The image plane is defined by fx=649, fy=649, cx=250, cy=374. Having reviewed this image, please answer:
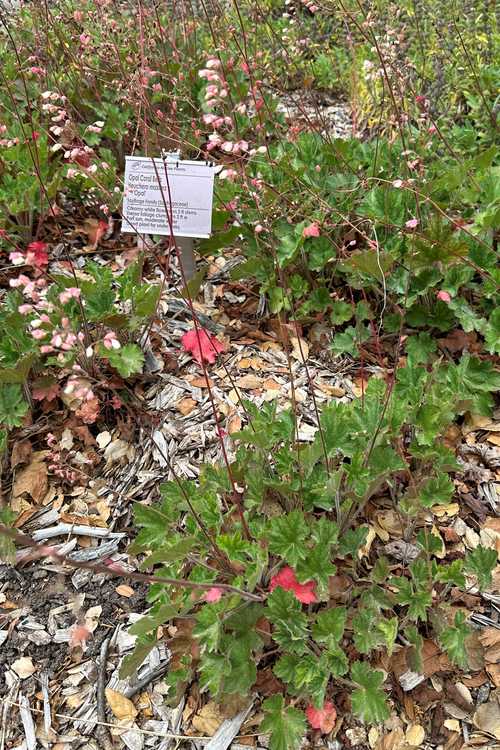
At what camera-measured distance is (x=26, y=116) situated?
143 inches

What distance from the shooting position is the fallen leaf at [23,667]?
180 centimetres

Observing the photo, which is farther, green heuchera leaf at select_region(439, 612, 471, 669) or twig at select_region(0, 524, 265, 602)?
green heuchera leaf at select_region(439, 612, 471, 669)

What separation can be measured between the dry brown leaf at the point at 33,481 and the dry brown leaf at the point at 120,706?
707mm

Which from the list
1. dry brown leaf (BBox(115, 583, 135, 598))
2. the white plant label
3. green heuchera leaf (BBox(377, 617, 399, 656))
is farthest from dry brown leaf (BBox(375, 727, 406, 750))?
the white plant label

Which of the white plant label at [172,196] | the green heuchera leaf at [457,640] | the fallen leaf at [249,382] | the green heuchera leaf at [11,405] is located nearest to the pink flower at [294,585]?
the green heuchera leaf at [457,640]

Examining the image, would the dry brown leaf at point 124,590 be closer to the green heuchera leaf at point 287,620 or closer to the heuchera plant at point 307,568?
the heuchera plant at point 307,568

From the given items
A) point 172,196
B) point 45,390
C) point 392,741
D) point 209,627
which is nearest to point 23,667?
point 209,627

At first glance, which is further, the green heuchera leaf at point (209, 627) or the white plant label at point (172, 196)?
the white plant label at point (172, 196)

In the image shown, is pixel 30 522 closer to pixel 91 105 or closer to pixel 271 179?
Answer: pixel 271 179

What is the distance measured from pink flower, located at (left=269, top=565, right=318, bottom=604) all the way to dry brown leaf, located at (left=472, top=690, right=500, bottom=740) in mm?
498

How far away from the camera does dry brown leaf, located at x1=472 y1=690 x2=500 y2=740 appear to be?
5.26 ft

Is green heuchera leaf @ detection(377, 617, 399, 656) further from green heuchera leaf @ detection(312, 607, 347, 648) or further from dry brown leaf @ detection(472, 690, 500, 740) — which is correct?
dry brown leaf @ detection(472, 690, 500, 740)

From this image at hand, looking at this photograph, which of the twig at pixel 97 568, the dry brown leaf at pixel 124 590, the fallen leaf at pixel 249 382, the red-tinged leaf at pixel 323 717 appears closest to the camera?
the twig at pixel 97 568

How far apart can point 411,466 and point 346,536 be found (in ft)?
1.39
